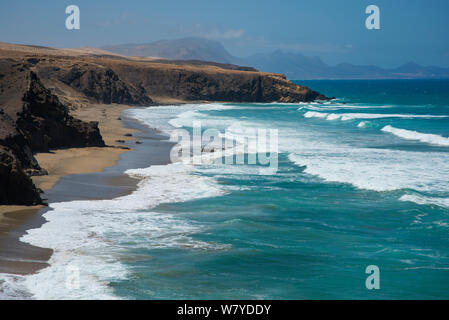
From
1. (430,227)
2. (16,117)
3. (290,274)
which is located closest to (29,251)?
(290,274)

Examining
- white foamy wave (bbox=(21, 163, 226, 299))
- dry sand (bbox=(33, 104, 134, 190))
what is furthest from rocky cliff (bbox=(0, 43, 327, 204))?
white foamy wave (bbox=(21, 163, 226, 299))

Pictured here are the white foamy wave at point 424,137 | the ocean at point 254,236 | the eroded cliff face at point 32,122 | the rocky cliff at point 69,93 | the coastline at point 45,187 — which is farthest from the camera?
the white foamy wave at point 424,137

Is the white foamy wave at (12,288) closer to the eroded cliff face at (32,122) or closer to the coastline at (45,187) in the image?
the coastline at (45,187)

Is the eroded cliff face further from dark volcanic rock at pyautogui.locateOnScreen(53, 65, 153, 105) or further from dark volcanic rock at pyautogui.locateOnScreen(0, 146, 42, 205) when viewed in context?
dark volcanic rock at pyautogui.locateOnScreen(53, 65, 153, 105)

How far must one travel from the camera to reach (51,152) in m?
21.4

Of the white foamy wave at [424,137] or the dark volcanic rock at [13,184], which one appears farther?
the white foamy wave at [424,137]

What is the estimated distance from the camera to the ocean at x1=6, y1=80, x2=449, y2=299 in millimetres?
8883

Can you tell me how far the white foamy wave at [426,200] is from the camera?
14.9m

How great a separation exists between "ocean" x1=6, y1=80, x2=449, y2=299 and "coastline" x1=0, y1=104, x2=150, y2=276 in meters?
0.27

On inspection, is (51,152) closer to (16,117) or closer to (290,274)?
(16,117)

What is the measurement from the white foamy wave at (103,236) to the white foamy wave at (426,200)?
5.11m

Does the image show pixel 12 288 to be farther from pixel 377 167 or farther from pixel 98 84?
pixel 98 84

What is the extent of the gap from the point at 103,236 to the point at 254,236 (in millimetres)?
2976

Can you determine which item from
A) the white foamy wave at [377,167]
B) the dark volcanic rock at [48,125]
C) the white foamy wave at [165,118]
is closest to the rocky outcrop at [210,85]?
the white foamy wave at [165,118]
